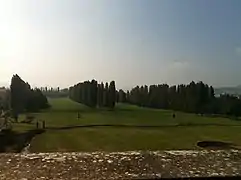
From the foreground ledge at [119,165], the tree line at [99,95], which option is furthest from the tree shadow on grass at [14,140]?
the tree line at [99,95]

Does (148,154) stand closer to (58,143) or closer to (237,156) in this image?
(237,156)

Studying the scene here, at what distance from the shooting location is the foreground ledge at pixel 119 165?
3.17m

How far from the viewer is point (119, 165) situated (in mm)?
3436

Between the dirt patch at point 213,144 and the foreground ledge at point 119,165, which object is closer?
the foreground ledge at point 119,165

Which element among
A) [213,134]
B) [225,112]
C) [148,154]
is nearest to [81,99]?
[225,112]

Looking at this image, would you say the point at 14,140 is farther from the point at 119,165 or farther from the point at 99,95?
the point at 99,95

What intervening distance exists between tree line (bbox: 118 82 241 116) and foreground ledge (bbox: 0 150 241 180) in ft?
374

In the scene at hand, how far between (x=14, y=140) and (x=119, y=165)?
155 ft

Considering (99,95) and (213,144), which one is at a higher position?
(99,95)

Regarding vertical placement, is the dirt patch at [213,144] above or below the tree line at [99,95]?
below

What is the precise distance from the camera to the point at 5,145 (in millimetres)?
43906

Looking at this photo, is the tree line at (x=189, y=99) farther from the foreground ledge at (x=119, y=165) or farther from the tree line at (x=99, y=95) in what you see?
the foreground ledge at (x=119, y=165)

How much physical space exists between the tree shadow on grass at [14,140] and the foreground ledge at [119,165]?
37871 millimetres

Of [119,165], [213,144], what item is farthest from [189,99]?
[119,165]
